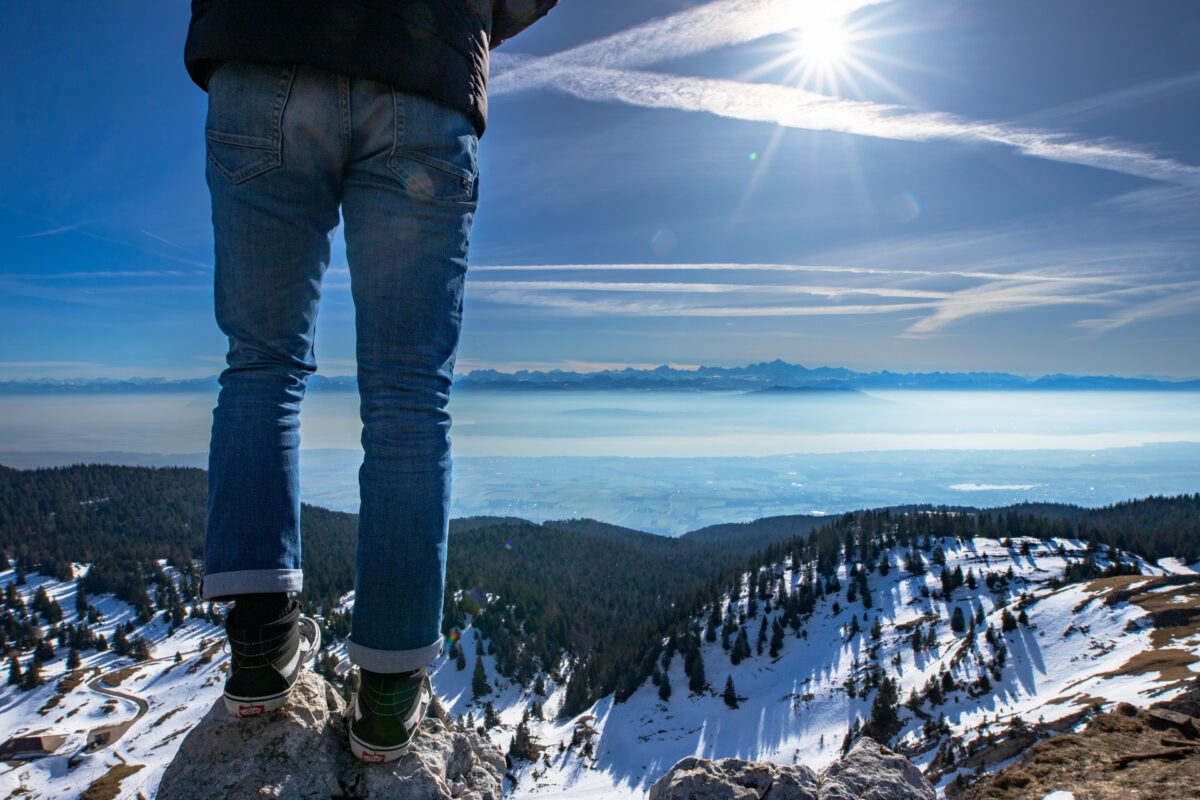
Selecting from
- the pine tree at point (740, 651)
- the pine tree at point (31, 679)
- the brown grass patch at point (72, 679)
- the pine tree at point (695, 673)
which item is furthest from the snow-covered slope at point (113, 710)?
the pine tree at point (740, 651)

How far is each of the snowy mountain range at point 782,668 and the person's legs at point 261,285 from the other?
6559cm

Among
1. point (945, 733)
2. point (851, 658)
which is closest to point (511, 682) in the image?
point (851, 658)

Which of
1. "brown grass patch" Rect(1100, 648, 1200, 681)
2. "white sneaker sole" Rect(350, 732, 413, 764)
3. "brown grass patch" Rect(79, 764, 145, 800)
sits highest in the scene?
"white sneaker sole" Rect(350, 732, 413, 764)

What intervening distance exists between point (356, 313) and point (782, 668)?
406ft

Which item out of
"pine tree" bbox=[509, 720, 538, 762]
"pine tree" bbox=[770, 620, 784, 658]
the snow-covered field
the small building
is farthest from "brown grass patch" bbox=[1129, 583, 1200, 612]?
the small building

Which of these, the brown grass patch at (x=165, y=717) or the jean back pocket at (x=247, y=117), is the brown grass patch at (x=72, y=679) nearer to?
the brown grass patch at (x=165, y=717)

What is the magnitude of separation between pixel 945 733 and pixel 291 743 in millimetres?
86854

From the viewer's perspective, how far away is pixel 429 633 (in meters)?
2.50

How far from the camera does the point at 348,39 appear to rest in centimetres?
221

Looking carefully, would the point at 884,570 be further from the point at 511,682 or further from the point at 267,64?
the point at 267,64

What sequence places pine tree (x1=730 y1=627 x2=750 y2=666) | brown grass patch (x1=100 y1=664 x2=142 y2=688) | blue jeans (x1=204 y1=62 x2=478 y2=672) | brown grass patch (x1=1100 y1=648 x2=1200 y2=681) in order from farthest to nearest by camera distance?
1. brown grass patch (x1=100 y1=664 x2=142 y2=688)
2. pine tree (x1=730 y1=627 x2=750 y2=666)
3. brown grass patch (x1=1100 y1=648 x2=1200 y2=681)
4. blue jeans (x1=204 y1=62 x2=478 y2=672)

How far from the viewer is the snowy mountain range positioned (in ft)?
249

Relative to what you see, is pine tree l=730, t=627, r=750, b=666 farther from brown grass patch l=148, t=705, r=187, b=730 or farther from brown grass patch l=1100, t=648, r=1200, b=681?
brown grass patch l=148, t=705, r=187, b=730

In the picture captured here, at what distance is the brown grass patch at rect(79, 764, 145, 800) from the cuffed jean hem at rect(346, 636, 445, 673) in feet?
411
